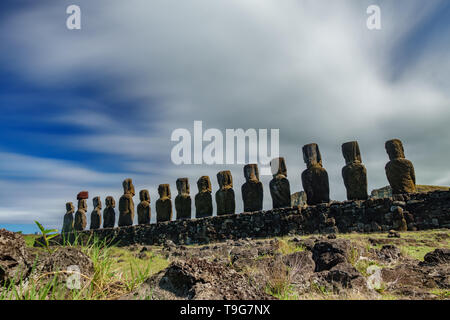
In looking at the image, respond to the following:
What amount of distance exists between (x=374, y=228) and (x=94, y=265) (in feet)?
23.5

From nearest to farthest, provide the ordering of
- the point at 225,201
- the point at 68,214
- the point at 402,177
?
the point at 402,177 → the point at 225,201 → the point at 68,214

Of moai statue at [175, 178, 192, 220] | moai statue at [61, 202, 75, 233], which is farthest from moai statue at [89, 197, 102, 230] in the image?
moai statue at [175, 178, 192, 220]

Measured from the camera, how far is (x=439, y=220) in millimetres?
7859

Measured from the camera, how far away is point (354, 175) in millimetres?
9289

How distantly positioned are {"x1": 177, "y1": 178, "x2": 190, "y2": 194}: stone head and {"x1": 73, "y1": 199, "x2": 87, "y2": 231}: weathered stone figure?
7575 millimetres

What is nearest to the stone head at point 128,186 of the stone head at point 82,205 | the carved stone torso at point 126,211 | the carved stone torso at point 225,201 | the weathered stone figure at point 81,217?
A: the carved stone torso at point 126,211

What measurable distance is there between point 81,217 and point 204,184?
9110mm

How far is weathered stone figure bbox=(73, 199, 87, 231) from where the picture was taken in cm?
1839

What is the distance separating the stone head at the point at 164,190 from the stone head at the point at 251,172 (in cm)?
413

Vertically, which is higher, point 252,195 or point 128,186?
point 128,186

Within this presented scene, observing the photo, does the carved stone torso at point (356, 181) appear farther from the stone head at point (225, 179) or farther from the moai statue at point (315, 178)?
the stone head at point (225, 179)

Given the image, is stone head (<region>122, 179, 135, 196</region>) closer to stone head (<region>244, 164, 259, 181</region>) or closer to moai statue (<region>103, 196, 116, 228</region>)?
moai statue (<region>103, 196, 116, 228</region>)

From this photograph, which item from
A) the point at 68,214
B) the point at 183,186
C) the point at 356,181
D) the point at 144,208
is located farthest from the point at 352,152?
the point at 68,214

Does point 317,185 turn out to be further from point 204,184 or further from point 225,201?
point 204,184
